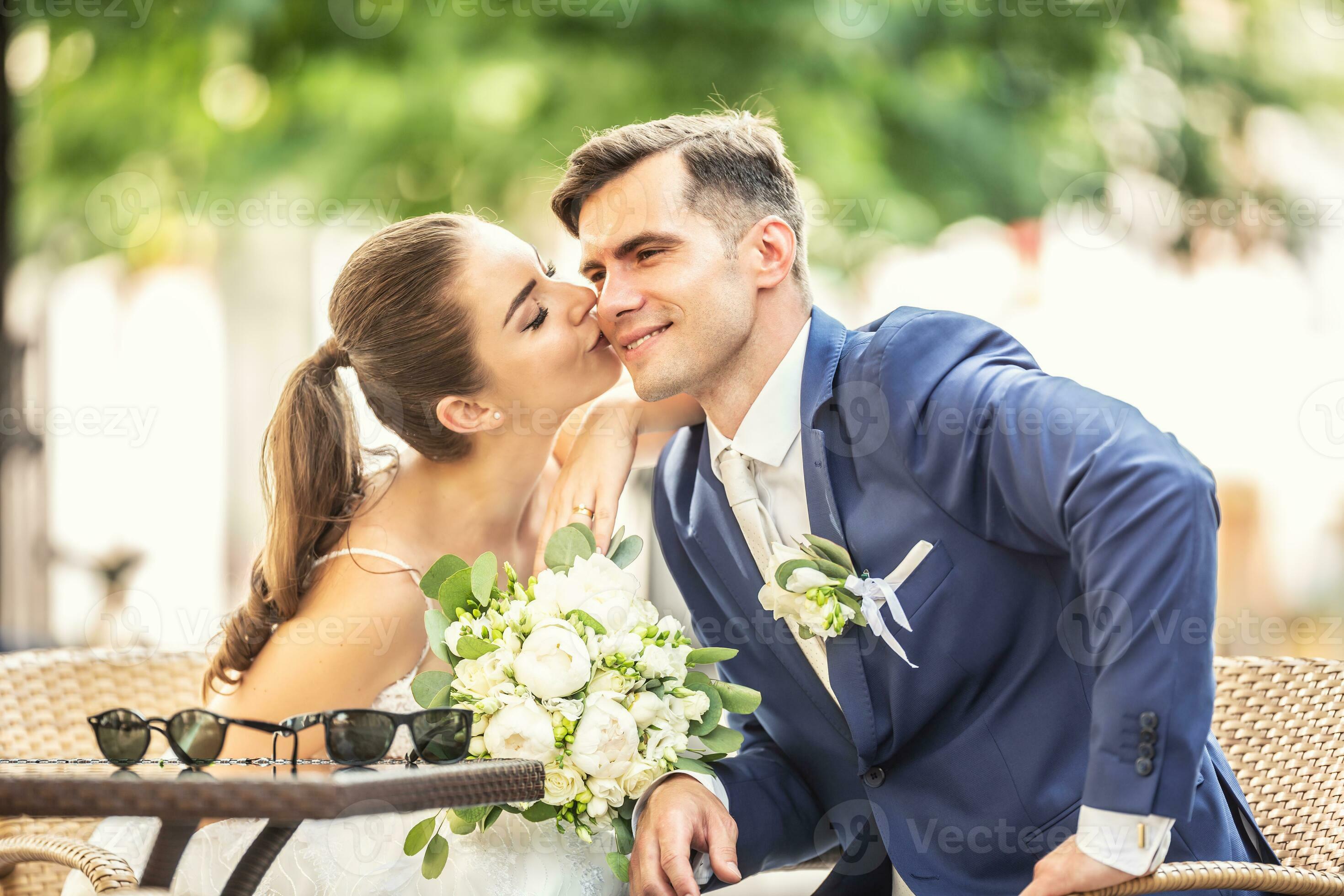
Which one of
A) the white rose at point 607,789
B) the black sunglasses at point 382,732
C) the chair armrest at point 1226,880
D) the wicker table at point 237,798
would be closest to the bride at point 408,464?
the white rose at point 607,789

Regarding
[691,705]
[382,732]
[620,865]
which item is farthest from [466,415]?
[382,732]

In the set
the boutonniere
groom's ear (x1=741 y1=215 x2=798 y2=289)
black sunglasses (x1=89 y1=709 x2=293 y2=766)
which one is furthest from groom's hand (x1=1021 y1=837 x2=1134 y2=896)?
groom's ear (x1=741 y1=215 x2=798 y2=289)

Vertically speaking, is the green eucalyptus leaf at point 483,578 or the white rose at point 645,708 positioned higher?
the green eucalyptus leaf at point 483,578

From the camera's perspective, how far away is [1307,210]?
18.2 feet

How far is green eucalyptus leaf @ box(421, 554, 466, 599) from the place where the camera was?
209 cm

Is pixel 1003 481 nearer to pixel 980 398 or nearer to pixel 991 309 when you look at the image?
pixel 980 398

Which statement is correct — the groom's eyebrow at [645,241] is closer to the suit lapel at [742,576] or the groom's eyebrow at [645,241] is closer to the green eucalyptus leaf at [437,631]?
the suit lapel at [742,576]

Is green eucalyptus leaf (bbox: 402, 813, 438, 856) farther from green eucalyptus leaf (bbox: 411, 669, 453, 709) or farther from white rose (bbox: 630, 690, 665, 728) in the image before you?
white rose (bbox: 630, 690, 665, 728)

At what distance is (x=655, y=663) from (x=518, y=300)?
1.15 meters

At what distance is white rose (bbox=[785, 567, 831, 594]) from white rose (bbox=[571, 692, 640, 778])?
0.44 m

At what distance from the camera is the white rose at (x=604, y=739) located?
6.12ft

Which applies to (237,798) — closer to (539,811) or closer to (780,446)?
(539,811)

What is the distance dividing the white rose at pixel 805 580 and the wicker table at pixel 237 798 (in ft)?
2.66

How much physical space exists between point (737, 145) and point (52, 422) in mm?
5221
